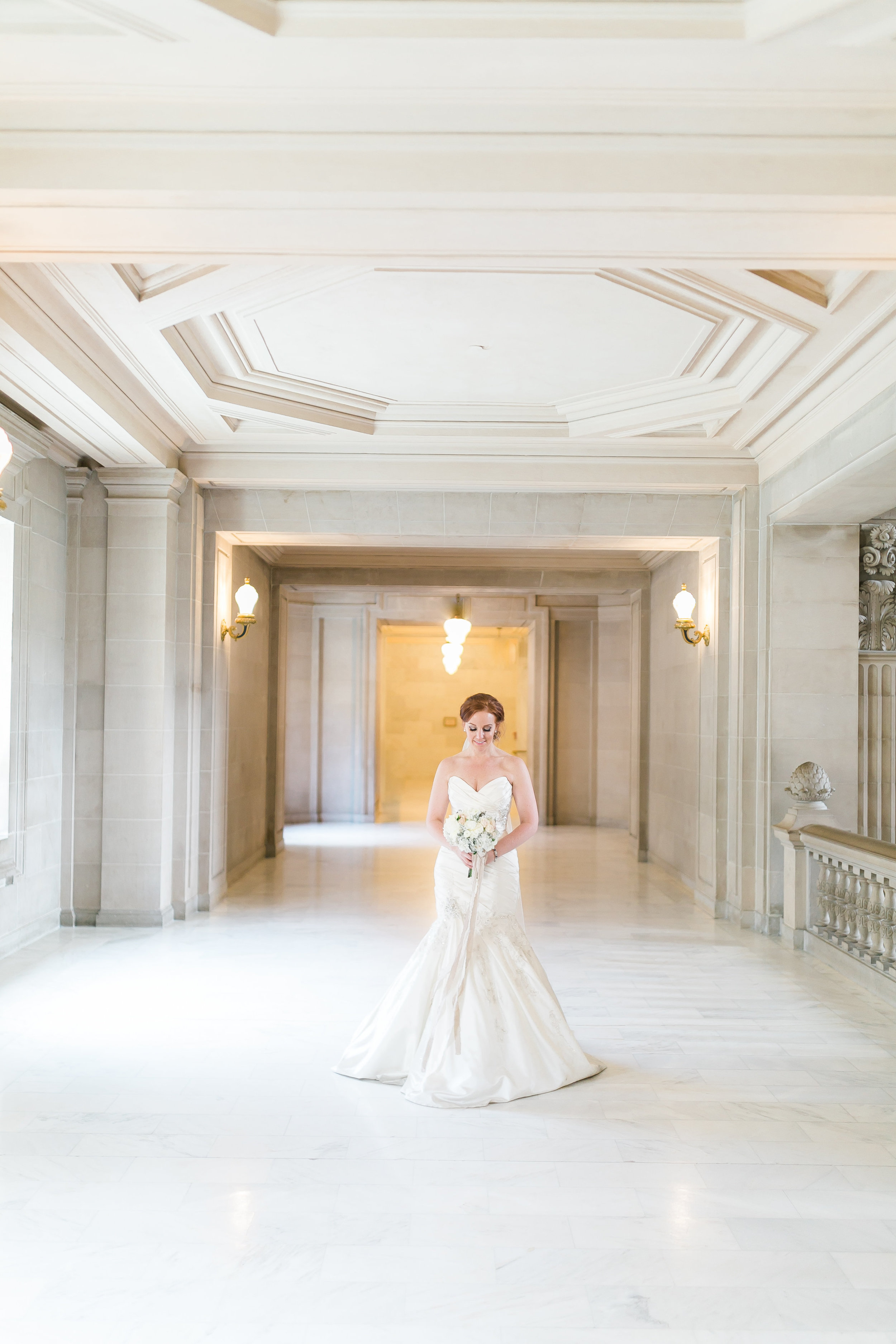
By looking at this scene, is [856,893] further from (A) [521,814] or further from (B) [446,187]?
(B) [446,187]

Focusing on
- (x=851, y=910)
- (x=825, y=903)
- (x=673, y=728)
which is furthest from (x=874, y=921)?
(x=673, y=728)

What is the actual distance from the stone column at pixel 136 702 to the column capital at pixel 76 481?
193 millimetres

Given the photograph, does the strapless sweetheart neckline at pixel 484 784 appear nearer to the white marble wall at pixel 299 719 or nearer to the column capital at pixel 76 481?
the column capital at pixel 76 481

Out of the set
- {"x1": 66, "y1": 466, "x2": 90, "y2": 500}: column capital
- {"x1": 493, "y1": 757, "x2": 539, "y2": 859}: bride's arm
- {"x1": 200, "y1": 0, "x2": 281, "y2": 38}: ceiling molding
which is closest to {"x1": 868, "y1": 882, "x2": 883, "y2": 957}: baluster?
{"x1": 493, "y1": 757, "x2": 539, "y2": 859}: bride's arm

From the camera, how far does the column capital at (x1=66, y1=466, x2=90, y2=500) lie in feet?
24.0

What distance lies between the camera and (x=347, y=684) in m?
14.8

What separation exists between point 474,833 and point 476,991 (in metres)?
0.69

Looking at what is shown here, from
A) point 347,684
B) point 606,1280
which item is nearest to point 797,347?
point 606,1280

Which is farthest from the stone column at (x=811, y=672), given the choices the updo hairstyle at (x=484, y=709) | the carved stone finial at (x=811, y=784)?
the updo hairstyle at (x=484, y=709)

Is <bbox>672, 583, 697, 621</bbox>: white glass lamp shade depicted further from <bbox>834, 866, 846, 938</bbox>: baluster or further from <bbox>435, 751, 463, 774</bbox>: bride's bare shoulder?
<bbox>435, 751, 463, 774</bbox>: bride's bare shoulder

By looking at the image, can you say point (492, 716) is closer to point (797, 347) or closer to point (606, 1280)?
point (606, 1280)

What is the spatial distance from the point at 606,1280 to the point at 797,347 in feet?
15.4

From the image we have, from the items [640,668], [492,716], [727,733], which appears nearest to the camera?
[492,716]

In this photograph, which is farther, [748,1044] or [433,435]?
[433,435]
